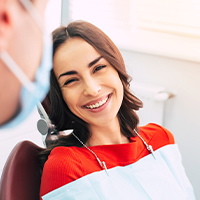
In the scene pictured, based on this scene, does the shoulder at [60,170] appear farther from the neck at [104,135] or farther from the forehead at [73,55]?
the forehead at [73,55]

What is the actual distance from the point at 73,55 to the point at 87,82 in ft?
0.22

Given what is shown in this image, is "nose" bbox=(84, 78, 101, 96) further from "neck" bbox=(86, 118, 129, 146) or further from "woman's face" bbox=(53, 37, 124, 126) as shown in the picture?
"neck" bbox=(86, 118, 129, 146)

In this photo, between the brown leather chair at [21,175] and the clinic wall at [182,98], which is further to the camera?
the clinic wall at [182,98]

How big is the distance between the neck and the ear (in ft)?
2.41

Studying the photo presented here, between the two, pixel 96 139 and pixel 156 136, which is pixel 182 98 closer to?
pixel 156 136

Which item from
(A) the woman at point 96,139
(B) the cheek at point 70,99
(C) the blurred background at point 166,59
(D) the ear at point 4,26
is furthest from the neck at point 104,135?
(D) the ear at point 4,26

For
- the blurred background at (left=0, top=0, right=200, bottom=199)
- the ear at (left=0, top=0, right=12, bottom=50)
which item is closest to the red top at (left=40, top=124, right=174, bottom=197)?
the blurred background at (left=0, top=0, right=200, bottom=199)

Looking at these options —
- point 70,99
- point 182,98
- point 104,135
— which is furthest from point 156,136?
point 182,98

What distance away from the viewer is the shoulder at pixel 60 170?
0.73m

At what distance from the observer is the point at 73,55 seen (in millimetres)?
713

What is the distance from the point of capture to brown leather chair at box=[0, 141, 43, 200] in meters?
0.70

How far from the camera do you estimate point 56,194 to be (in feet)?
2.33

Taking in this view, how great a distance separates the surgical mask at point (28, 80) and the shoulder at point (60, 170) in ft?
1.97

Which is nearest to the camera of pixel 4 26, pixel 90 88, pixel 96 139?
pixel 4 26
